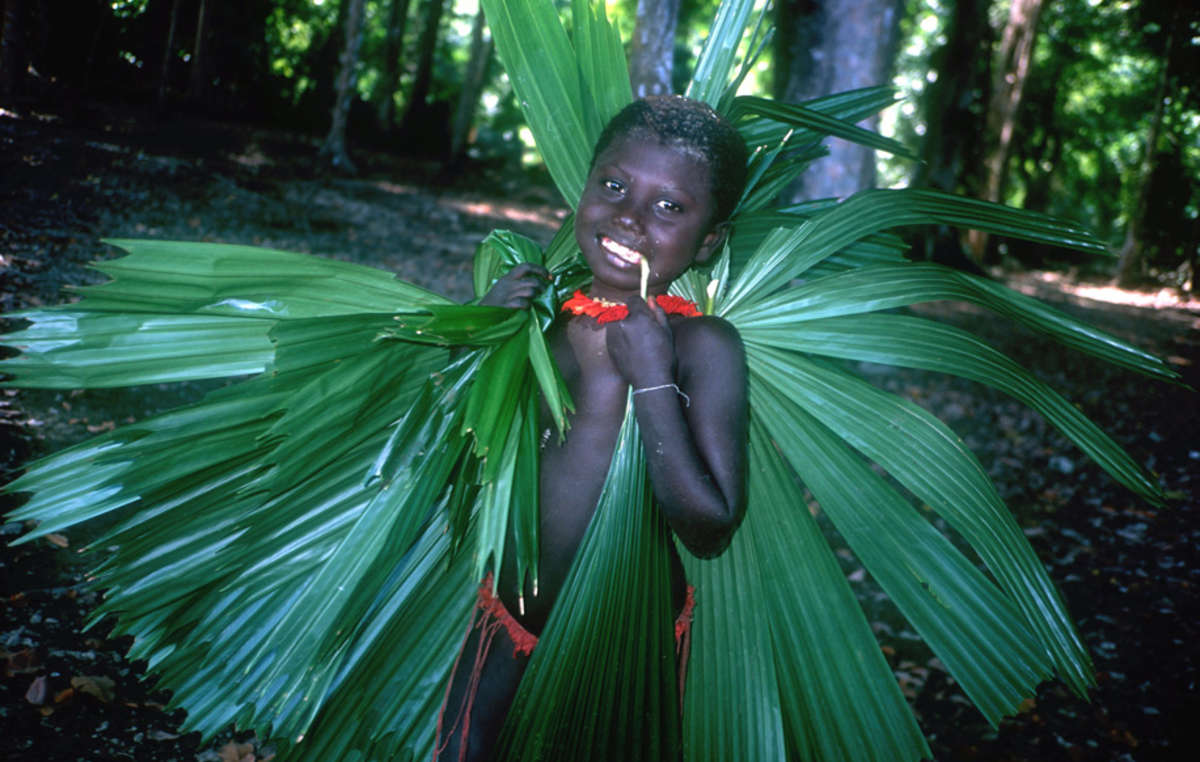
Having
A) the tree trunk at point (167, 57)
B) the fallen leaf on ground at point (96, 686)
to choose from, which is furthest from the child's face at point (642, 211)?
the tree trunk at point (167, 57)

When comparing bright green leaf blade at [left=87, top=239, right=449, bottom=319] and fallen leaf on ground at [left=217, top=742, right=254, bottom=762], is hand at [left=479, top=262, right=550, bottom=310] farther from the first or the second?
fallen leaf on ground at [left=217, top=742, right=254, bottom=762]

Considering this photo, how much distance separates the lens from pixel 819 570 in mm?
1667

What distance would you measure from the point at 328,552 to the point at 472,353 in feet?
1.86

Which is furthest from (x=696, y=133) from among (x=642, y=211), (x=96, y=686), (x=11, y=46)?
(x=11, y=46)

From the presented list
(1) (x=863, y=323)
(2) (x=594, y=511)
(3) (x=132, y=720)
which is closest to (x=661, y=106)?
(1) (x=863, y=323)

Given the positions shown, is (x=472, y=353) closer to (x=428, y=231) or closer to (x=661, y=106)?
(x=661, y=106)

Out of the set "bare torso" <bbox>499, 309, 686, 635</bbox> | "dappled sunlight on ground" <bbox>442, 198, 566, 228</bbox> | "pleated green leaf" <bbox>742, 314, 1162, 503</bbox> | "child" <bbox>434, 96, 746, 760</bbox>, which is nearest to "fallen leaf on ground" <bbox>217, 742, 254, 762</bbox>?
"child" <bbox>434, 96, 746, 760</bbox>

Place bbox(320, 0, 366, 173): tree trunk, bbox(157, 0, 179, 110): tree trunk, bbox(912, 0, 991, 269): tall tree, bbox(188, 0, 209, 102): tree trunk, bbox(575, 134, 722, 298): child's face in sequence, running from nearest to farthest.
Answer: bbox(575, 134, 722, 298): child's face, bbox(157, 0, 179, 110): tree trunk, bbox(188, 0, 209, 102): tree trunk, bbox(320, 0, 366, 173): tree trunk, bbox(912, 0, 991, 269): tall tree

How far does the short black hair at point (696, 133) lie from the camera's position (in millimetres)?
1765

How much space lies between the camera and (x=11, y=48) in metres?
5.15

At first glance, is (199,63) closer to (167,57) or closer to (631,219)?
(167,57)

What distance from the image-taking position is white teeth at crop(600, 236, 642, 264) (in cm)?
176

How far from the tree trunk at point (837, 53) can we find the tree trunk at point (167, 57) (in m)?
5.37

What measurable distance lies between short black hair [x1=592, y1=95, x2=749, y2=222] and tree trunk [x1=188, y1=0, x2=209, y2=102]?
7.30 metres
